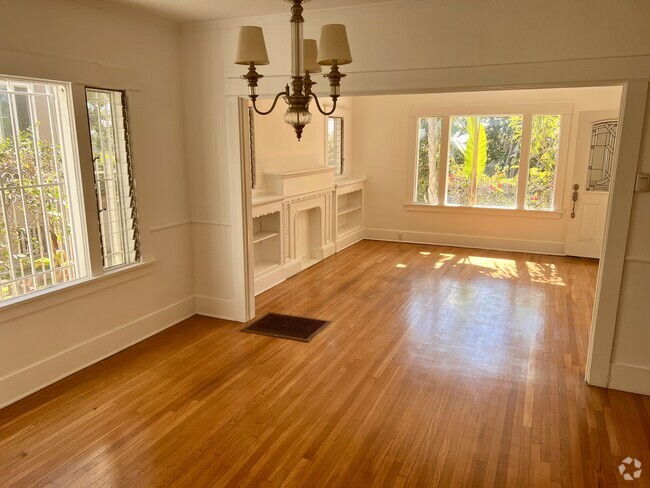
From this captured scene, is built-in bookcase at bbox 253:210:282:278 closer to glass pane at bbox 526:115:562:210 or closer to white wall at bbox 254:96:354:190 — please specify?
white wall at bbox 254:96:354:190

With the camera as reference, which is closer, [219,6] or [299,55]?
[299,55]

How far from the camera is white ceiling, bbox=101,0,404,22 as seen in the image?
346 centimetres

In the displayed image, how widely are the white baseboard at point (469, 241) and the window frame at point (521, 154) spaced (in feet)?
1.44

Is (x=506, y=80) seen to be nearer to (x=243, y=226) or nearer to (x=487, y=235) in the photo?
(x=243, y=226)

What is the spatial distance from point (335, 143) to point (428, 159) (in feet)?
5.36

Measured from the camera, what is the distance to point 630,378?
10.9 feet

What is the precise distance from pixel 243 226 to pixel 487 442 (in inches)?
108

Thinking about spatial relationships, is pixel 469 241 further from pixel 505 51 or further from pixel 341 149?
pixel 505 51

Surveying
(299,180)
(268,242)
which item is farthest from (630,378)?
(299,180)

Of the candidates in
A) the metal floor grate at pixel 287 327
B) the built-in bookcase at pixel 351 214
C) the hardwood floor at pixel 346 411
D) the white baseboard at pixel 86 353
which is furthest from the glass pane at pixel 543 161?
the white baseboard at pixel 86 353

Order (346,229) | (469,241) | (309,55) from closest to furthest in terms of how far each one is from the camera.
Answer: (309,55)
(469,241)
(346,229)

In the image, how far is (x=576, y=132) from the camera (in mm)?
6840

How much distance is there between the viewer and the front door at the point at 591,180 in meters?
6.69

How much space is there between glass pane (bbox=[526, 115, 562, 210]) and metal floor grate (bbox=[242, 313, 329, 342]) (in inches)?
181
